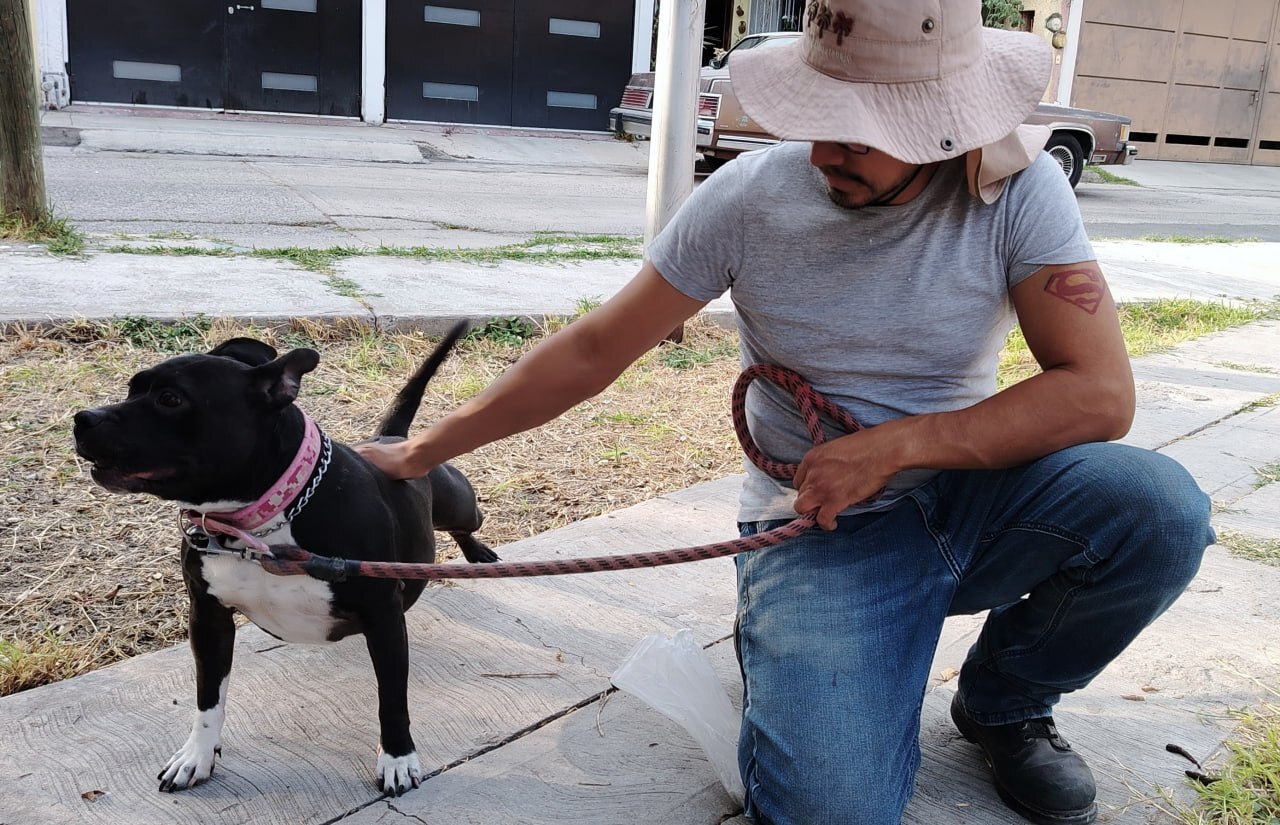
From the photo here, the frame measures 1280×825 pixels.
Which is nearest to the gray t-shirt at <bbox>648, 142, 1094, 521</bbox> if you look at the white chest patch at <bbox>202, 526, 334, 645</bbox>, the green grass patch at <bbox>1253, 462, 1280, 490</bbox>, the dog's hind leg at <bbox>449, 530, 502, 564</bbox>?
the white chest patch at <bbox>202, 526, 334, 645</bbox>

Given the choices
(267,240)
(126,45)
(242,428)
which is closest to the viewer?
(242,428)

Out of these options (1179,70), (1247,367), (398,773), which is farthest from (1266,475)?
(1179,70)

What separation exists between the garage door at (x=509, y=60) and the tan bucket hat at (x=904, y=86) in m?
15.4

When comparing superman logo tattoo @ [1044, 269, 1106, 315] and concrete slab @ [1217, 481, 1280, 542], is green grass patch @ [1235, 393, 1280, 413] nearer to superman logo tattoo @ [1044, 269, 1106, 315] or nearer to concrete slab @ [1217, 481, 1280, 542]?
concrete slab @ [1217, 481, 1280, 542]

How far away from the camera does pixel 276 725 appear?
228 centimetres

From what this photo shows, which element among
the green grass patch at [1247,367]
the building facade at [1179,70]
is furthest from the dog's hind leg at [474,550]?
the building facade at [1179,70]

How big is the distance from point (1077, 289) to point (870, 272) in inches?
14.0

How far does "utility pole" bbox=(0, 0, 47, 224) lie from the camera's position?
5980 millimetres

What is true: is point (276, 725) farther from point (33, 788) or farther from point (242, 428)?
point (242, 428)

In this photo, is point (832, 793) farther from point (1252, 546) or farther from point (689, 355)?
point (689, 355)

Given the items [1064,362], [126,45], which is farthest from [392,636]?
[126,45]

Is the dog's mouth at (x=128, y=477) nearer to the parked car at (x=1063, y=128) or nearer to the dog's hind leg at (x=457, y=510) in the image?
the dog's hind leg at (x=457, y=510)

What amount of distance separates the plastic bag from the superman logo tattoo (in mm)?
993

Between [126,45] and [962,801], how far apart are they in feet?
51.3
